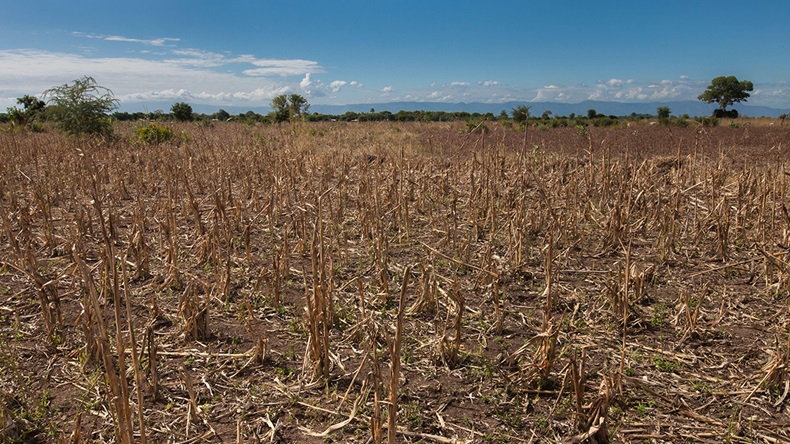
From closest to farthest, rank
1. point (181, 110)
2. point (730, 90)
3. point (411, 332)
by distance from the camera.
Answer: point (411, 332) < point (181, 110) < point (730, 90)

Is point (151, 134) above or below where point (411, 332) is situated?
above

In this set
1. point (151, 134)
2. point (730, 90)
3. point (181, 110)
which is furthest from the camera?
point (730, 90)

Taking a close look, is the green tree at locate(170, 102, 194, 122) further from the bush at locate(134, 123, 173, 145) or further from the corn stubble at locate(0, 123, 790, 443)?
the corn stubble at locate(0, 123, 790, 443)

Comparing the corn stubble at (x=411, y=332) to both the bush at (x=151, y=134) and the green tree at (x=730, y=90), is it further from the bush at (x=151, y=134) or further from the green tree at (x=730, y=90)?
the green tree at (x=730, y=90)

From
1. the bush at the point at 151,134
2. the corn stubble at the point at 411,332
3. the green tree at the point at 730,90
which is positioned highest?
the green tree at the point at 730,90

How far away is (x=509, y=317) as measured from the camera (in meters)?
3.77

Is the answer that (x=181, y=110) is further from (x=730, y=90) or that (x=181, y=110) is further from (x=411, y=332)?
(x=730, y=90)

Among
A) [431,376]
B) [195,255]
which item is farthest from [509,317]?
[195,255]

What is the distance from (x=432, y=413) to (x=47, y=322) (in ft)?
8.81

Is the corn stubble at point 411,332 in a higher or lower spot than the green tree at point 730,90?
lower

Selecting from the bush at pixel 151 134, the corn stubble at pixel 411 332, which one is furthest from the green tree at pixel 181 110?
the corn stubble at pixel 411 332

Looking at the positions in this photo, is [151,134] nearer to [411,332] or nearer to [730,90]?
[411,332]

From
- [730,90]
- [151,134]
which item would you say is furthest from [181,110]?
[730,90]

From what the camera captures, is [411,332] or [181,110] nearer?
[411,332]
